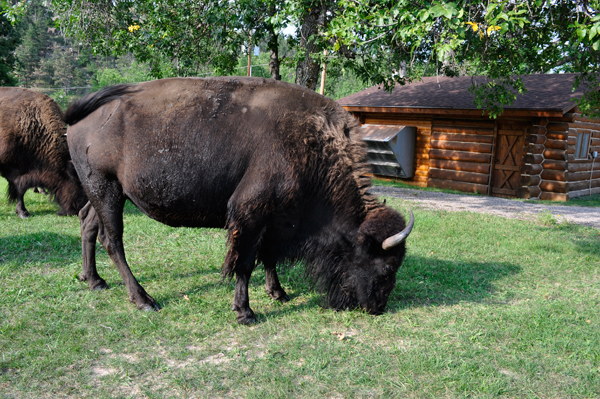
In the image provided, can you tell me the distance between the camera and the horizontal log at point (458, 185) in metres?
15.2

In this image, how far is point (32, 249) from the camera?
246 inches

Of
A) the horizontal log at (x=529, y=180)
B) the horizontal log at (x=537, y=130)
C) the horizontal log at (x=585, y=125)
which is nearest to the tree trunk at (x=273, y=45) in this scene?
the horizontal log at (x=537, y=130)

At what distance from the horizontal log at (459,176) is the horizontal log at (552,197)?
1.74 metres

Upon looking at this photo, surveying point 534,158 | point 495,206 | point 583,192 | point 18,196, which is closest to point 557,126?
point 534,158

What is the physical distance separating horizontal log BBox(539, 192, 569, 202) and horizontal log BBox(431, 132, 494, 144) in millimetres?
2344

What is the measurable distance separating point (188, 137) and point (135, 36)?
9948mm

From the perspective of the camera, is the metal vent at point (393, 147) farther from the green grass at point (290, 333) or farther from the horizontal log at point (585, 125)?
the green grass at point (290, 333)

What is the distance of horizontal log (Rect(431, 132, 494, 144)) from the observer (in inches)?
595

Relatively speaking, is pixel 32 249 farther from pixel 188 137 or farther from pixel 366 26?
pixel 366 26

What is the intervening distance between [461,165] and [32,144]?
13023mm

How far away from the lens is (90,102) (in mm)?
4500

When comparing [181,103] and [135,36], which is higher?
[135,36]

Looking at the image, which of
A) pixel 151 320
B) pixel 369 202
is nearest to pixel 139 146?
pixel 151 320

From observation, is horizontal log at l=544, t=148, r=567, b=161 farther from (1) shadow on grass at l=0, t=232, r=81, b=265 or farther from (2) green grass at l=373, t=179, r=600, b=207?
(1) shadow on grass at l=0, t=232, r=81, b=265
